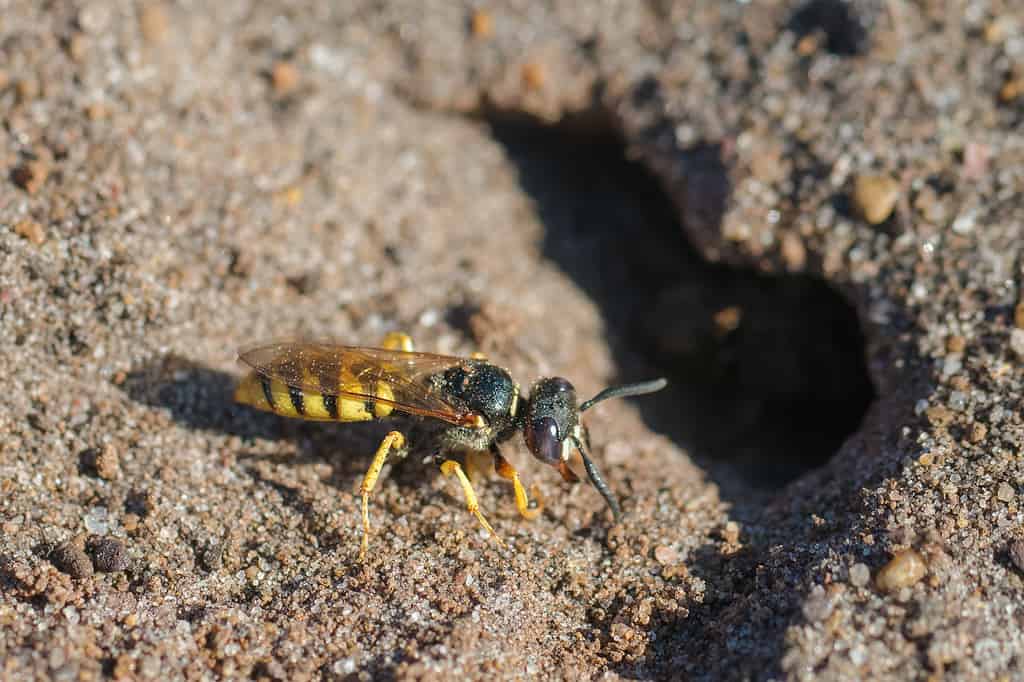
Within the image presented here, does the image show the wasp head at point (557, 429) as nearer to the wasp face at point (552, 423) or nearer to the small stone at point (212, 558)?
the wasp face at point (552, 423)

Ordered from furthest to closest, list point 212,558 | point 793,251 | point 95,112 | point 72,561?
point 793,251 < point 95,112 < point 212,558 < point 72,561

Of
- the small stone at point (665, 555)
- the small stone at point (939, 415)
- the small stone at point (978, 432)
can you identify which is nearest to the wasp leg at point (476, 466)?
the small stone at point (665, 555)

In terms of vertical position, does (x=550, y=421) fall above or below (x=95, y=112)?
below

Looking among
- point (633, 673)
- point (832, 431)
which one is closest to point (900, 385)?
point (832, 431)

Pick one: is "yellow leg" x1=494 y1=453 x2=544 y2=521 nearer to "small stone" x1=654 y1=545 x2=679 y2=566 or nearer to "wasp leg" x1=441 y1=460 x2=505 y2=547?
"wasp leg" x1=441 y1=460 x2=505 y2=547

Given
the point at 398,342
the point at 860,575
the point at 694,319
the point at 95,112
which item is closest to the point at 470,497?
the point at 398,342

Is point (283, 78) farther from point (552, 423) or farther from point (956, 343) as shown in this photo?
point (956, 343)
